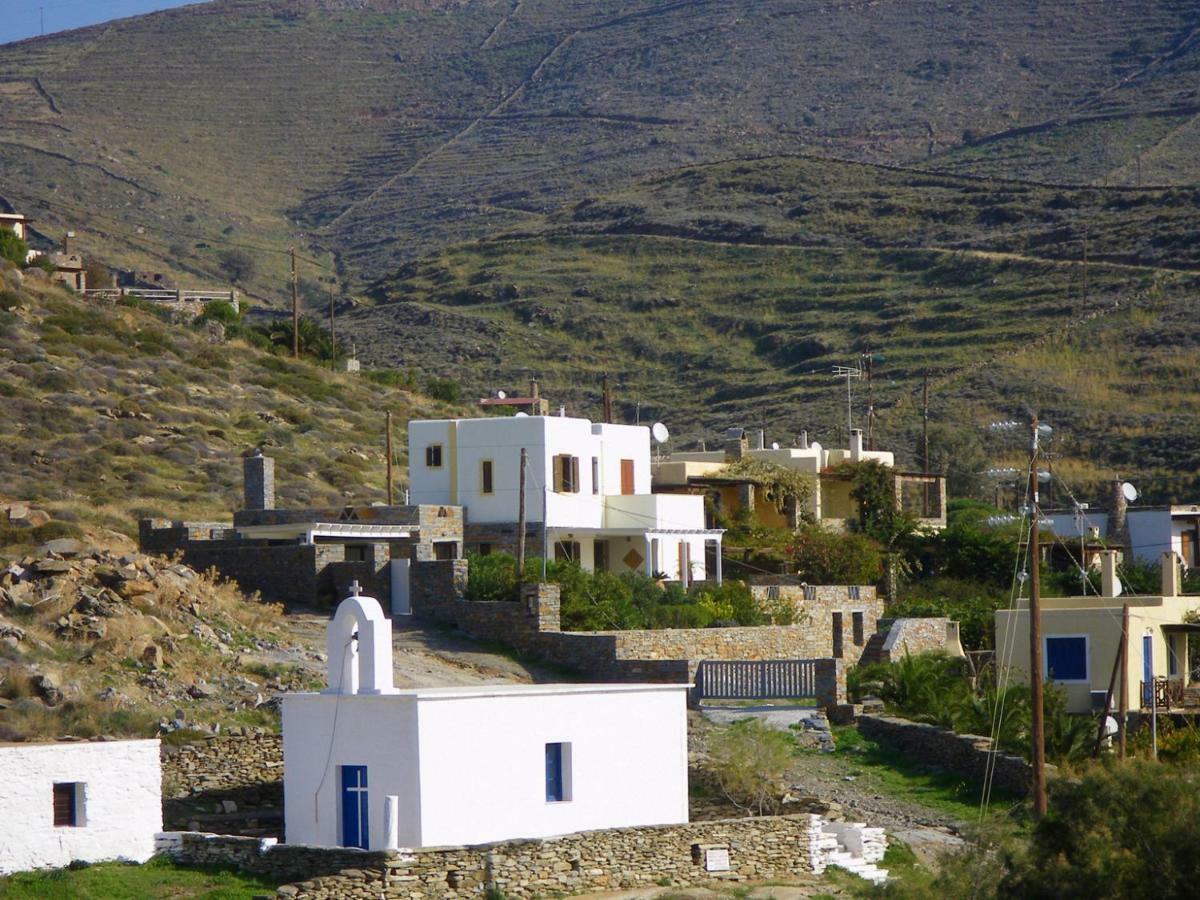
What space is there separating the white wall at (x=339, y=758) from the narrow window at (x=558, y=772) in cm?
238

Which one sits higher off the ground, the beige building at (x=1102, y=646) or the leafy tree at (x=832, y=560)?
the leafy tree at (x=832, y=560)

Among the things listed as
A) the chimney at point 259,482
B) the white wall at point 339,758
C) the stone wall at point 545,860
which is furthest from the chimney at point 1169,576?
the white wall at point 339,758

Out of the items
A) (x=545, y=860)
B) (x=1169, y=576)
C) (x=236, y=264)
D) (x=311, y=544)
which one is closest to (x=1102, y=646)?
(x=1169, y=576)

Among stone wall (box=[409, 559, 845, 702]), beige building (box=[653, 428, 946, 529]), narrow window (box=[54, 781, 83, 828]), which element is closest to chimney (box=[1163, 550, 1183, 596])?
stone wall (box=[409, 559, 845, 702])

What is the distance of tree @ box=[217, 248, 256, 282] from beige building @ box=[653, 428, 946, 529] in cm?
9253

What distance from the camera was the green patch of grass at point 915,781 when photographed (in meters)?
33.3

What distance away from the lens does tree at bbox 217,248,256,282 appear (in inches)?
6048

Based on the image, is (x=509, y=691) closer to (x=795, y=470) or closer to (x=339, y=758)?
(x=339, y=758)

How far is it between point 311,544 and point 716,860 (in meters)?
16.9

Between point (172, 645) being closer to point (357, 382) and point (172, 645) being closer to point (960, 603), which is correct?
point (960, 603)

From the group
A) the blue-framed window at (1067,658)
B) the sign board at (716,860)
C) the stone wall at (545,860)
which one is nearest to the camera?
the stone wall at (545,860)

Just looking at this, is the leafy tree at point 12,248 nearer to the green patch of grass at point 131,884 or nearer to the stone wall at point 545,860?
the green patch of grass at point 131,884

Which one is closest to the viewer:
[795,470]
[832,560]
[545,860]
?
[545,860]

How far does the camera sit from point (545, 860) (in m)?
27.5
